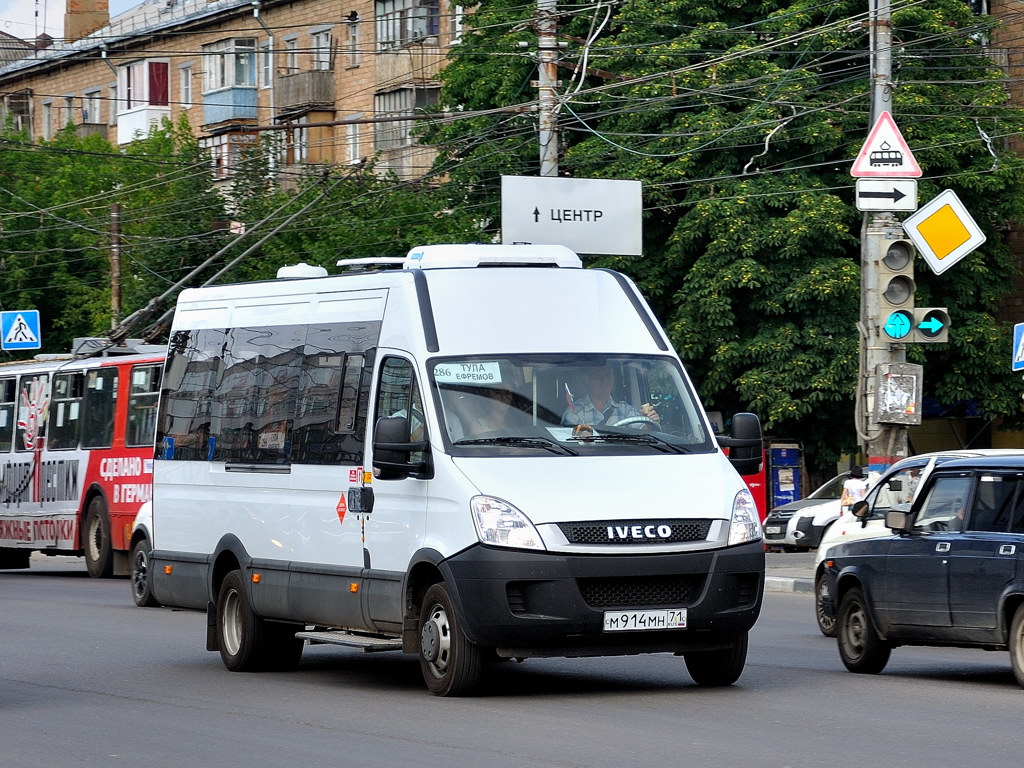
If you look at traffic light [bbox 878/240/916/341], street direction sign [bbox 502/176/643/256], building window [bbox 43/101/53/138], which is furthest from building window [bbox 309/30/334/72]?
traffic light [bbox 878/240/916/341]

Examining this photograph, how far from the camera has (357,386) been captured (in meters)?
12.2

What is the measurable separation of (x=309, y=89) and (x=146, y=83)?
372 inches

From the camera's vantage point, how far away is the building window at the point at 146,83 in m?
62.2

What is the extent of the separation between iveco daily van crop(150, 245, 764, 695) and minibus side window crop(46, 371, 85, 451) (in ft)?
50.9

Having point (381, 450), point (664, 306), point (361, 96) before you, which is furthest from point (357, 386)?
point (361, 96)

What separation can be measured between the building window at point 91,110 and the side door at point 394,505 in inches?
2247

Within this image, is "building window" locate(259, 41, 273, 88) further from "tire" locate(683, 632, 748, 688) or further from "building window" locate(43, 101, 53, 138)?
"tire" locate(683, 632, 748, 688)

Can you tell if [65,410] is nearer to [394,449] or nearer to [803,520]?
[803,520]

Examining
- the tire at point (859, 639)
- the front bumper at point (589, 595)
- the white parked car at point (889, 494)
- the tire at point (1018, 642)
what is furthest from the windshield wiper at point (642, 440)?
the tire at point (859, 639)

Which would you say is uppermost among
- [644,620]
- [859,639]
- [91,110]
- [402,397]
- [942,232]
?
[91,110]

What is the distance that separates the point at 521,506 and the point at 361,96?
45.2 m

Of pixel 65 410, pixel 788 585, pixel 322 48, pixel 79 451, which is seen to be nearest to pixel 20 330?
pixel 65 410

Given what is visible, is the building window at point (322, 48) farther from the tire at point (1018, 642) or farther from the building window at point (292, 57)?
the tire at point (1018, 642)

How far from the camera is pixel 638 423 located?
453 inches
